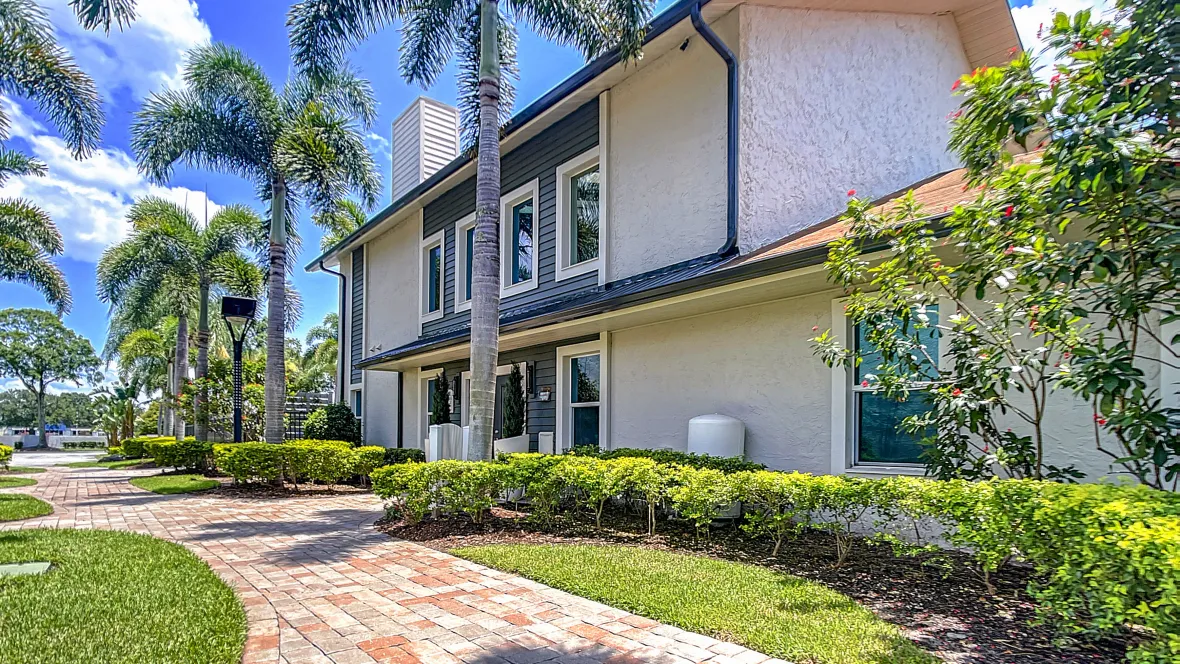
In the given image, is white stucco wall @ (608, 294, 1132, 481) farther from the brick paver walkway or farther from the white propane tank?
the brick paver walkway

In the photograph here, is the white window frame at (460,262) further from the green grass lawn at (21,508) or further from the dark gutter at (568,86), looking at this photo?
the green grass lawn at (21,508)

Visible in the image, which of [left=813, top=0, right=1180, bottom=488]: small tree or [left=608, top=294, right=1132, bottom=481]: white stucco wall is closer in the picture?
[left=813, top=0, right=1180, bottom=488]: small tree

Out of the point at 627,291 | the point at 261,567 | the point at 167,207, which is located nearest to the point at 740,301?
the point at 627,291

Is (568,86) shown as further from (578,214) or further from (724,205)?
(724,205)

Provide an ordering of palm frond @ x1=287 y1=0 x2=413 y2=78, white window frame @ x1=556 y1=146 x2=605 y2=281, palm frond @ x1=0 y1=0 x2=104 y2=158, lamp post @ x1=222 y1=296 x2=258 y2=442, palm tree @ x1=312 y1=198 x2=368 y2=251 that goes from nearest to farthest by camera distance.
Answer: palm frond @ x1=287 y1=0 x2=413 y2=78, white window frame @ x1=556 y1=146 x2=605 y2=281, palm frond @ x1=0 y1=0 x2=104 y2=158, lamp post @ x1=222 y1=296 x2=258 y2=442, palm tree @ x1=312 y1=198 x2=368 y2=251

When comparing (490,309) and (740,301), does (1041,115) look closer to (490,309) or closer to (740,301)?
(740,301)

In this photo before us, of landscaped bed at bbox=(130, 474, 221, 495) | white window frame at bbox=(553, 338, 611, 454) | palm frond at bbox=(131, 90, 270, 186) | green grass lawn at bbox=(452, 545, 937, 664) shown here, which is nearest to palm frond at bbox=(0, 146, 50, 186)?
palm frond at bbox=(131, 90, 270, 186)

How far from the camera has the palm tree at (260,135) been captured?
14.3 m

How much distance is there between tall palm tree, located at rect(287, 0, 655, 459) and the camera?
849 cm

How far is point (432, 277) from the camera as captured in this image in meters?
16.4

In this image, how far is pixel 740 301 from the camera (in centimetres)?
789

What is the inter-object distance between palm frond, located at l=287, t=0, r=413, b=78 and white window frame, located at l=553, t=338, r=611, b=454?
19.7 feet

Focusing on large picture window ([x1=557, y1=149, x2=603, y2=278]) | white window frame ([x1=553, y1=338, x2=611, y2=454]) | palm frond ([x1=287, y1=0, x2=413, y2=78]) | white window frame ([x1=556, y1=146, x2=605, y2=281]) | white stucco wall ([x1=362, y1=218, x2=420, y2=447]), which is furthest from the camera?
white stucco wall ([x1=362, y1=218, x2=420, y2=447])

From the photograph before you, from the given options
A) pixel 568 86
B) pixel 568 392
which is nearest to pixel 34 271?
pixel 568 392
